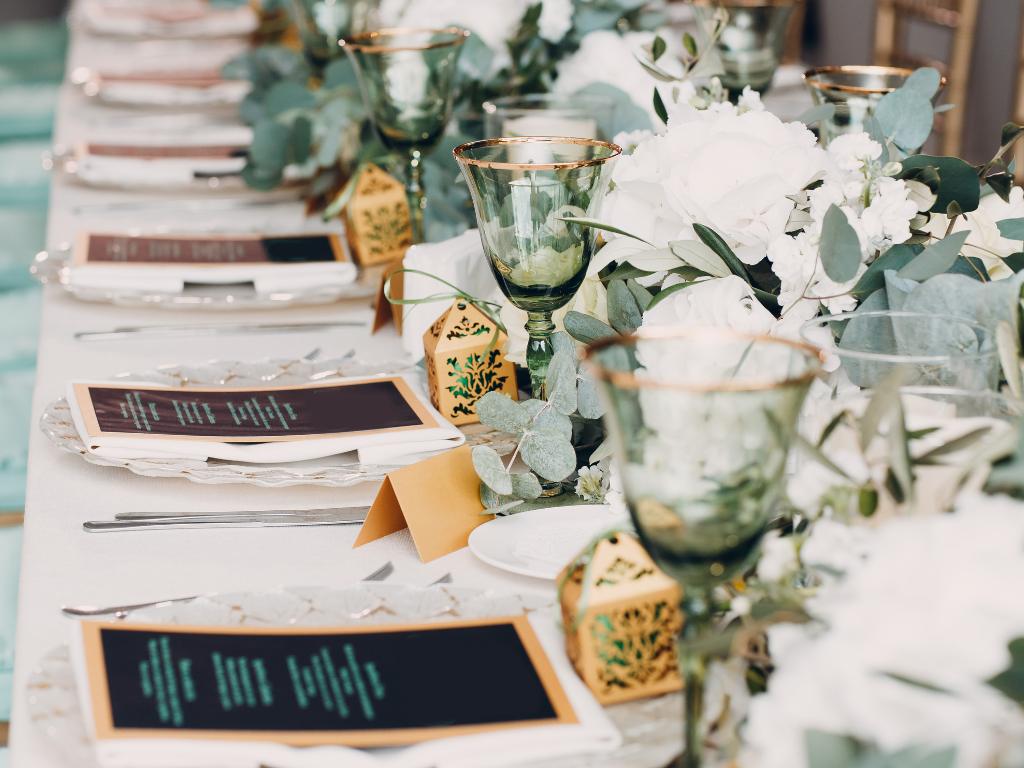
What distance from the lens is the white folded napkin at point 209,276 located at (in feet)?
4.66

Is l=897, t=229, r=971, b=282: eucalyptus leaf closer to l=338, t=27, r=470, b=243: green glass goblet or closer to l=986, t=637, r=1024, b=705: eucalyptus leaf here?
l=986, t=637, r=1024, b=705: eucalyptus leaf

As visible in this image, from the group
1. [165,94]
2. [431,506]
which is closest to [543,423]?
[431,506]

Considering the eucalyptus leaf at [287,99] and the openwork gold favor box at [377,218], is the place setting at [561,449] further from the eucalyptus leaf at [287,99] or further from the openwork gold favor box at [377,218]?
the eucalyptus leaf at [287,99]

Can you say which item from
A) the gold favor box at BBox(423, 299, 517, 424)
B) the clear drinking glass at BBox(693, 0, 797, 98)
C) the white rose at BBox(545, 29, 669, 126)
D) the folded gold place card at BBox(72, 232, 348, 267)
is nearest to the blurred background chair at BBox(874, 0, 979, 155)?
the clear drinking glass at BBox(693, 0, 797, 98)

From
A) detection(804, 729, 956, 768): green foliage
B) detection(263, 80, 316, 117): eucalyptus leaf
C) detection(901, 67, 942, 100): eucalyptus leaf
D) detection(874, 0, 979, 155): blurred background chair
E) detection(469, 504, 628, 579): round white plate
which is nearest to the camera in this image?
detection(804, 729, 956, 768): green foliage

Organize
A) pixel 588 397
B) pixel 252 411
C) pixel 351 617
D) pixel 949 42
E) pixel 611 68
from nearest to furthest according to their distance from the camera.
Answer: pixel 351 617, pixel 588 397, pixel 252 411, pixel 611 68, pixel 949 42

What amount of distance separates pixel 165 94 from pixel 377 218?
1.14 meters

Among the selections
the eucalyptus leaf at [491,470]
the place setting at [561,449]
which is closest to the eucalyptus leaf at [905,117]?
the place setting at [561,449]

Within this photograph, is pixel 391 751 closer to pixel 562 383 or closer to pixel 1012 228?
pixel 562 383

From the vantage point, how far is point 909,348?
83 centimetres

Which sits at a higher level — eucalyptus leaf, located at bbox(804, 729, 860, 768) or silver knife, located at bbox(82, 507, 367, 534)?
eucalyptus leaf, located at bbox(804, 729, 860, 768)

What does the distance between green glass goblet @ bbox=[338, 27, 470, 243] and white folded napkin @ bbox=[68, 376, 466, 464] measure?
0.50 metres

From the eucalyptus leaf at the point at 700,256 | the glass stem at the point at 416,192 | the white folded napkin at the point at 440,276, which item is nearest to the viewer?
the eucalyptus leaf at the point at 700,256

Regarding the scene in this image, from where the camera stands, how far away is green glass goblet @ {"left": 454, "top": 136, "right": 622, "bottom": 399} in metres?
0.90
